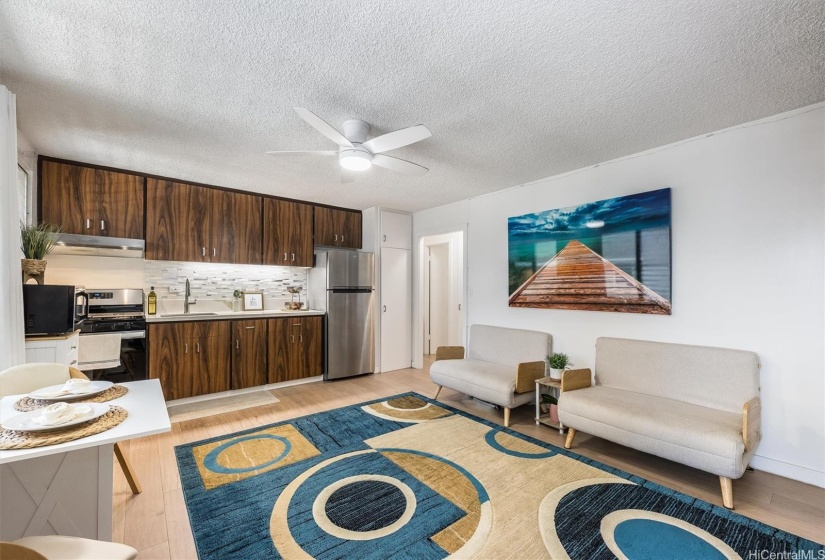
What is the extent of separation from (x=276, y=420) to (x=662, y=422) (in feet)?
10.3

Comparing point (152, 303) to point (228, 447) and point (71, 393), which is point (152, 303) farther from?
point (71, 393)

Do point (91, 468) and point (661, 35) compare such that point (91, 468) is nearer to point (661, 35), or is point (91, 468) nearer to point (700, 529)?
point (700, 529)

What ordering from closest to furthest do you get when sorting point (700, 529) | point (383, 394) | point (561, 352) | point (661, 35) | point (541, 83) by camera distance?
point (661, 35)
point (700, 529)
point (541, 83)
point (561, 352)
point (383, 394)

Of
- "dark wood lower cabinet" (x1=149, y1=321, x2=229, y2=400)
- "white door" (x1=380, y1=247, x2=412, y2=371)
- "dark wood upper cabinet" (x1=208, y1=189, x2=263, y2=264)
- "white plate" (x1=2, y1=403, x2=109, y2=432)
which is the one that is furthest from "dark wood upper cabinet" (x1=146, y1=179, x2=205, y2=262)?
"white plate" (x1=2, y1=403, x2=109, y2=432)

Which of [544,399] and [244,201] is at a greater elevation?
[244,201]

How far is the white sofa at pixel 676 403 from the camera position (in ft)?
6.88

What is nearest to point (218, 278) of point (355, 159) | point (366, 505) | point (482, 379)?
point (355, 159)

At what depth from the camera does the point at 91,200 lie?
3.54m

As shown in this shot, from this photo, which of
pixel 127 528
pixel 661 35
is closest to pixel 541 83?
pixel 661 35

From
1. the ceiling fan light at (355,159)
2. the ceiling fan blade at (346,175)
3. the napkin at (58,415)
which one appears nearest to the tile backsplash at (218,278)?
the ceiling fan blade at (346,175)

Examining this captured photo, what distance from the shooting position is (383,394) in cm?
423

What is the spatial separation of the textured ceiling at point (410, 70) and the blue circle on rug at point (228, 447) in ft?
8.00

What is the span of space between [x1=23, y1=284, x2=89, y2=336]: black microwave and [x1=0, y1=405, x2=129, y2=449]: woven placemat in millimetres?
1559

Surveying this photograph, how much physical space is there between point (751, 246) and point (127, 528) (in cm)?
430
